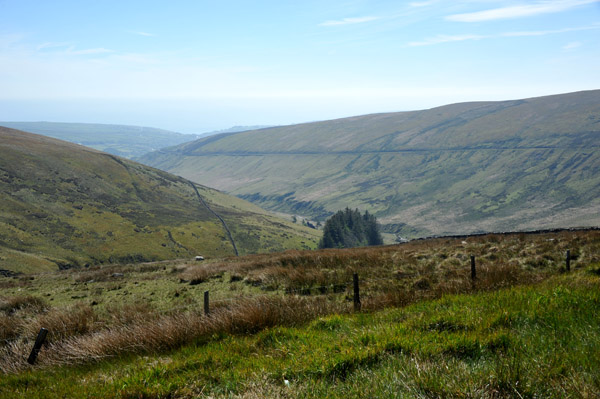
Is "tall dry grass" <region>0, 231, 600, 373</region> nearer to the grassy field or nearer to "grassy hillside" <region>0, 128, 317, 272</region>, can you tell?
the grassy field

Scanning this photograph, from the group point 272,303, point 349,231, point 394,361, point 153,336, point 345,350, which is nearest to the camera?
point 394,361

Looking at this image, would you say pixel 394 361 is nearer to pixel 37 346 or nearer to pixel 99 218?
pixel 37 346

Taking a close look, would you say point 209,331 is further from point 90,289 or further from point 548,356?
point 90,289

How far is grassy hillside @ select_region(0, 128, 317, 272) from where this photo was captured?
65.8 m

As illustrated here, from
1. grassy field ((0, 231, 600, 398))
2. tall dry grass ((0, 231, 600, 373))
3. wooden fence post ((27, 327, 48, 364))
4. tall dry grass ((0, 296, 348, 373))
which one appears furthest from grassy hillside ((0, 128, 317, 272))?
grassy field ((0, 231, 600, 398))

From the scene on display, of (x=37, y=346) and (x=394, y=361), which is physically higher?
(x=394, y=361)

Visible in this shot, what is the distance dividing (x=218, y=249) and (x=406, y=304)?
79.4 meters

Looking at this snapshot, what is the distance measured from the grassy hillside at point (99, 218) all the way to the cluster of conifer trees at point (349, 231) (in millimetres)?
15606

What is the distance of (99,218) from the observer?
85.6 metres

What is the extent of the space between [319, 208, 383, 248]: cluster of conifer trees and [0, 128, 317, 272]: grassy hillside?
15.6 metres

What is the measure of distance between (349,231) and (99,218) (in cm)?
5668

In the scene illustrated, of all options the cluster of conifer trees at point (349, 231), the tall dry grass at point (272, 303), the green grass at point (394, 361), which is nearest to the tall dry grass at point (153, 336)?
the tall dry grass at point (272, 303)

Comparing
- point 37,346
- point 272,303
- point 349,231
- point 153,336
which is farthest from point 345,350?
point 349,231

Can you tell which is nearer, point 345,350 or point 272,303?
point 345,350
